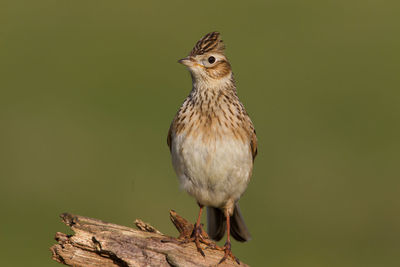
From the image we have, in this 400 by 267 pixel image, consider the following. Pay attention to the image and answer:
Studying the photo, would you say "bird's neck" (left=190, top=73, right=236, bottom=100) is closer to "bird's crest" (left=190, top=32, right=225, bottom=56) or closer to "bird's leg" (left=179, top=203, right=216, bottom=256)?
"bird's crest" (left=190, top=32, right=225, bottom=56)

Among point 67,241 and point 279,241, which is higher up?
point 279,241

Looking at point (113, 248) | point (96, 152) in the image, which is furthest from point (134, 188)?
point (113, 248)

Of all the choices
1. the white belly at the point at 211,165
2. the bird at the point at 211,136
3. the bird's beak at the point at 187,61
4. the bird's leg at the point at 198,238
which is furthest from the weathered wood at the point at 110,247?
the bird's beak at the point at 187,61

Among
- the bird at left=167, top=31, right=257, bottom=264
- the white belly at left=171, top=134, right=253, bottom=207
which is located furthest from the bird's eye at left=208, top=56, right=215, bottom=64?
the white belly at left=171, top=134, right=253, bottom=207

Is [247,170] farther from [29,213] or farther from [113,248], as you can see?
[29,213]

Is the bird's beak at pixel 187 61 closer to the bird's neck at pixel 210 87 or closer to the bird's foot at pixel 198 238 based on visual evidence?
the bird's neck at pixel 210 87

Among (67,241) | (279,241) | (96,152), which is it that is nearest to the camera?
(67,241)

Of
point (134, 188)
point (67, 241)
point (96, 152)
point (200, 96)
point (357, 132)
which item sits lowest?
point (67, 241)
